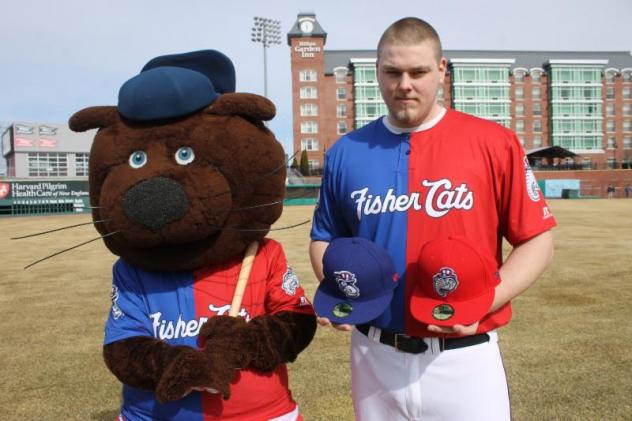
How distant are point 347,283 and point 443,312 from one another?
0.33 metres

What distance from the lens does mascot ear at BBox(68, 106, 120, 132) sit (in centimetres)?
237

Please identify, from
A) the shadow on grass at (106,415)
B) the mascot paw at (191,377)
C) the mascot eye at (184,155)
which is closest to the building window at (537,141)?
the shadow on grass at (106,415)

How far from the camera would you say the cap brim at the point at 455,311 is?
1.70 metres

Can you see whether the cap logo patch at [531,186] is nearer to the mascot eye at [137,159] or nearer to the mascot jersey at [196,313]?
the mascot jersey at [196,313]

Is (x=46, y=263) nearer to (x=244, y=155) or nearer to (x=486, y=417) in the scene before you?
(x=244, y=155)

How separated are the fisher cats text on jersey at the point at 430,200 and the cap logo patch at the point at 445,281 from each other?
1.04 feet

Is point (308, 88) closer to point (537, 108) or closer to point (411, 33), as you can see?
point (537, 108)

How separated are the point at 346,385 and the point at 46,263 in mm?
9500

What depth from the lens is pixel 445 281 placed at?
5.57ft

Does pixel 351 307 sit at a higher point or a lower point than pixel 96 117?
lower

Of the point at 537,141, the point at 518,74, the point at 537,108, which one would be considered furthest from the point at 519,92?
the point at 537,141

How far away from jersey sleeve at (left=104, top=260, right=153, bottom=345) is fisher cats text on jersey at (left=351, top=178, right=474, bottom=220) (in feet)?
3.38

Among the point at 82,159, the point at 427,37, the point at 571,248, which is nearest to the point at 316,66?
the point at 82,159

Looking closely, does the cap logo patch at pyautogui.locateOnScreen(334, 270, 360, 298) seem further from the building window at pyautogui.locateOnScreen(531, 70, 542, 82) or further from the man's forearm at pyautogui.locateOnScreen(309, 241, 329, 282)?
the building window at pyautogui.locateOnScreen(531, 70, 542, 82)
